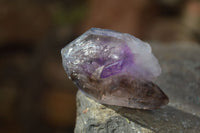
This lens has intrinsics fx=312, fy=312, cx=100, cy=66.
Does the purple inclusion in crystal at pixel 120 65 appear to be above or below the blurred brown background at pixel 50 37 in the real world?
above

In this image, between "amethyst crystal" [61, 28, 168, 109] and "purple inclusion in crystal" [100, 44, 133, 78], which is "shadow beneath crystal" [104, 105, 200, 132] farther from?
"purple inclusion in crystal" [100, 44, 133, 78]

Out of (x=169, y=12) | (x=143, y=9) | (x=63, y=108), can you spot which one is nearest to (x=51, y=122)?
(x=63, y=108)

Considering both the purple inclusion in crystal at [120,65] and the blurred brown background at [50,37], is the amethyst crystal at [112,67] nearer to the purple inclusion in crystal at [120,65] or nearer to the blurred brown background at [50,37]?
the purple inclusion in crystal at [120,65]

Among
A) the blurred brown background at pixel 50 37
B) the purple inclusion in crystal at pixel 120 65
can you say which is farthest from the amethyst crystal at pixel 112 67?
the blurred brown background at pixel 50 37

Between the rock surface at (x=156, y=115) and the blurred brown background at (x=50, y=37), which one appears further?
the blurred brown background at (x=50, y=37)

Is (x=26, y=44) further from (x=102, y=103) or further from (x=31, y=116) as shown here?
(x=102, y=103)

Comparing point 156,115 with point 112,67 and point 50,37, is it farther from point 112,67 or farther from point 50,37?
point 50,37
